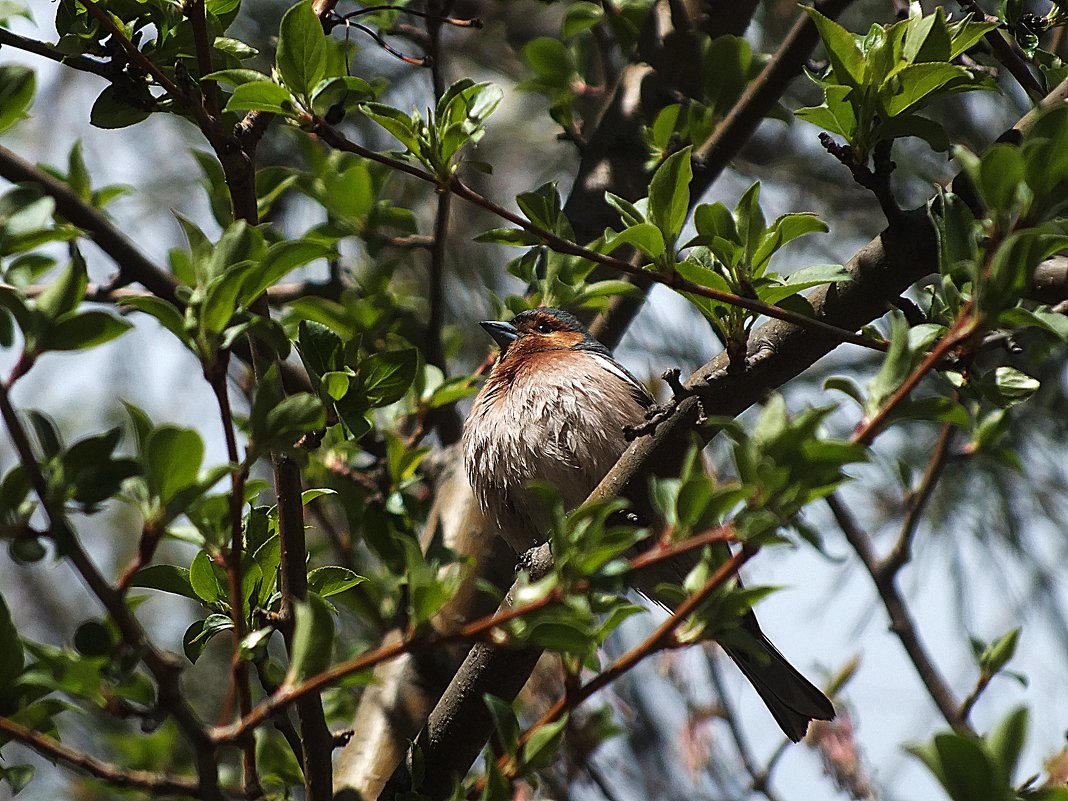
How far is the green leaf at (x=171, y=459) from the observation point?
163cm

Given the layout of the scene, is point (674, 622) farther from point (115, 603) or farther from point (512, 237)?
point (512, 237)

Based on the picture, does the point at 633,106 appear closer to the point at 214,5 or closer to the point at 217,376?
the point at 214,5

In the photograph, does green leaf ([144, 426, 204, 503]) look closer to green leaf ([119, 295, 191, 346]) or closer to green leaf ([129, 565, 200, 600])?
green leaf ([119, 295, 191, 346])

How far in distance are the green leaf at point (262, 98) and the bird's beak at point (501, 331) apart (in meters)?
2.32

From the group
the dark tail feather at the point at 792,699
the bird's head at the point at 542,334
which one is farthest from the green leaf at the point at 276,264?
the bird's head at the point at 542,334

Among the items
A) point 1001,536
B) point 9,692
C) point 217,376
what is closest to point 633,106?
point 217,376

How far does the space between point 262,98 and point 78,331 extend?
0.79 metres

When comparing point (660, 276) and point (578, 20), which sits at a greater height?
point (660, 276)

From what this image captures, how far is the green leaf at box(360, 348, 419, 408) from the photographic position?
2.42 m

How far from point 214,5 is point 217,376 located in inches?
48.7

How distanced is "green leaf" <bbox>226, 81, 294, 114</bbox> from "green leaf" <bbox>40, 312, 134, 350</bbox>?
2.37 ft

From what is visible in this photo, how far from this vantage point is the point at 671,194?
229cm

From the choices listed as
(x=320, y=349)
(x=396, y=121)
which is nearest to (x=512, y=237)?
(x=396, y=121)

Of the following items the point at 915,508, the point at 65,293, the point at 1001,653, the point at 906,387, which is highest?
the point at 906,387
